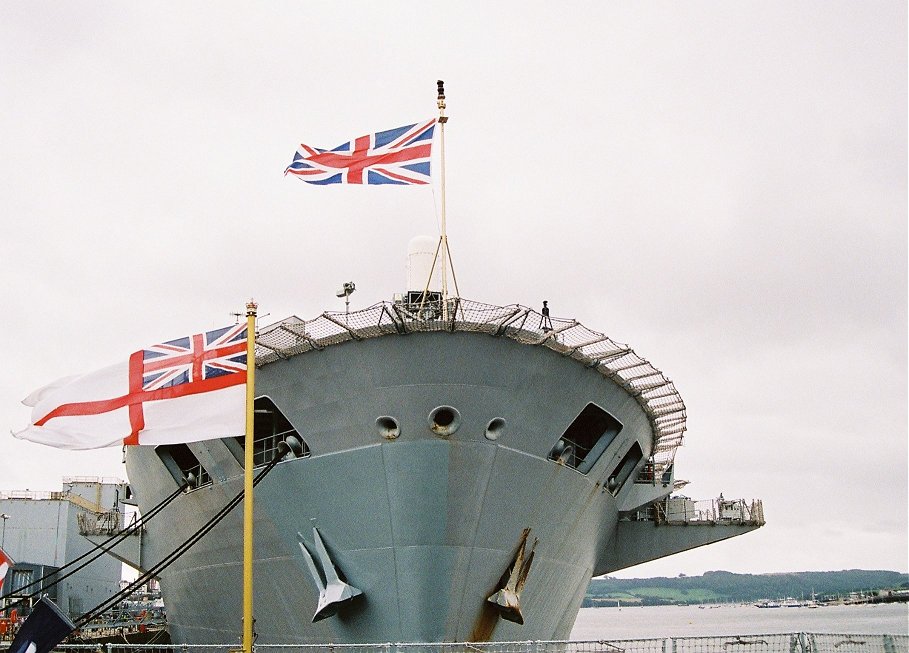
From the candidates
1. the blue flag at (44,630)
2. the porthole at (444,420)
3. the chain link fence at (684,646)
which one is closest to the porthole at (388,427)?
the porthole at (444,420)

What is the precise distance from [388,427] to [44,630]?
681 cm

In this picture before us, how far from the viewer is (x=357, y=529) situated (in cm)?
1480

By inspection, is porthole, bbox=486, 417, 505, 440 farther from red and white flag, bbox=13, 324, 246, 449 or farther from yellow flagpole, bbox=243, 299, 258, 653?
yellow flagpole, bbox=243, 299, 258, 653

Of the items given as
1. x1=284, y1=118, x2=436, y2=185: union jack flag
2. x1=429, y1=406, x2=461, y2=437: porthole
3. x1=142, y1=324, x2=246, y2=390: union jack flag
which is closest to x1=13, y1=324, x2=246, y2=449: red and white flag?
x1=142, y1=324, x2=246, y2=390: union jack flag

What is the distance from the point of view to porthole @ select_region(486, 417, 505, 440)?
585 inches

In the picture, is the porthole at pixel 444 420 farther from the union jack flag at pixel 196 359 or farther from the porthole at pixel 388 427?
the union jack flag at pixel 196 359

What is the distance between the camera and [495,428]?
591 inches

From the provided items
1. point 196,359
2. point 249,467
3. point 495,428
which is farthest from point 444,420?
point 249,467

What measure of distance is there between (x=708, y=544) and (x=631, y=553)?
229 cm

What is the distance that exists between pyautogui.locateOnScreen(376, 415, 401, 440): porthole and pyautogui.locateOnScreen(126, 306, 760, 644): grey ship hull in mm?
71

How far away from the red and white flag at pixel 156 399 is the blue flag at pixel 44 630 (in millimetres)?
2425

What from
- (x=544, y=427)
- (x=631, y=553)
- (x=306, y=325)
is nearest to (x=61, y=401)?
(x=306, y=325)

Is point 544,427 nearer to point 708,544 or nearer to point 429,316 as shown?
point 429,316

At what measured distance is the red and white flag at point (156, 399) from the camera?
10.7m
